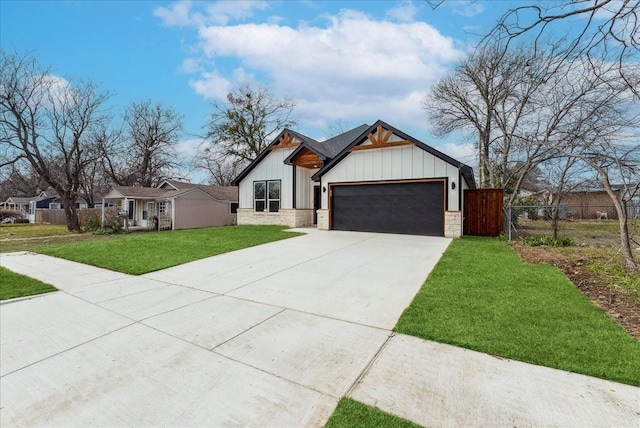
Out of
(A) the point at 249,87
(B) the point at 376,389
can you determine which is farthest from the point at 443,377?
(A) the point at 249,87

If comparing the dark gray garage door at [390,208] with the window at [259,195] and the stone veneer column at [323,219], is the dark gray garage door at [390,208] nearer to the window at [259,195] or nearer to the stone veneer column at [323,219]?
the stone veneer column at [323,219]

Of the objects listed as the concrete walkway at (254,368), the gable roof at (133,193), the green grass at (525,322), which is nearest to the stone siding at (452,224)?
the green grass at (525,322)

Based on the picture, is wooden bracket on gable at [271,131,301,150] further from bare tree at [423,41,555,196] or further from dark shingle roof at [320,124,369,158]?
bare tree at [423,41,555,196]

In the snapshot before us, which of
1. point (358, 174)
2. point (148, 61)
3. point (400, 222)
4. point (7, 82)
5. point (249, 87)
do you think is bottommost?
point (400, 222)

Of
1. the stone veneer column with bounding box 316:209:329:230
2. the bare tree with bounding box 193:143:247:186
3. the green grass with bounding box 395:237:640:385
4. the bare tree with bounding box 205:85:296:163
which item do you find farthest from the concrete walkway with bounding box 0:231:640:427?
the bare tree with bounding box 205:85:296:163

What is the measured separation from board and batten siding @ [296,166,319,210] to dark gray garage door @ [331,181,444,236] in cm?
301

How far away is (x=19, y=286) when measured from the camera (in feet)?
18.7

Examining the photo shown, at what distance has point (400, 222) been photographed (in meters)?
12.7

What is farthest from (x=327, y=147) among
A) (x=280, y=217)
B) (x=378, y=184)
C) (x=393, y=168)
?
(x=393, y=168)

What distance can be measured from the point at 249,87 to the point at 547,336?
29474 millimetres

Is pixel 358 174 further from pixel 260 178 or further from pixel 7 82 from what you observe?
pixel 7 82

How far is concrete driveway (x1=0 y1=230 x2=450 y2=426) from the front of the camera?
2.33 meters

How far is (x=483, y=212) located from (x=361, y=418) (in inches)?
477

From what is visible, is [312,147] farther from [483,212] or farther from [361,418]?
[361,418]
